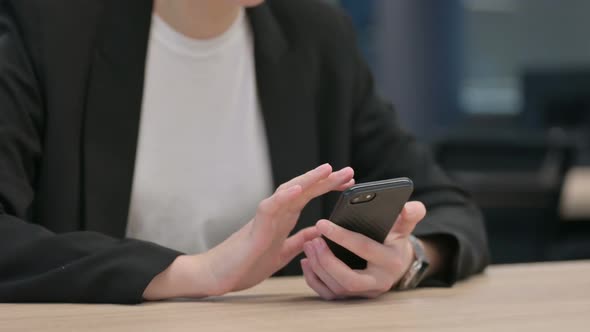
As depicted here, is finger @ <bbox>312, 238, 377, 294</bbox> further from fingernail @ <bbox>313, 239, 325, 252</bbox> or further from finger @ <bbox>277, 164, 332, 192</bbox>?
finger @ <bbox>277, 164, 332, 192</bbox>

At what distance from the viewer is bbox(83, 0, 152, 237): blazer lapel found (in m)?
1.57

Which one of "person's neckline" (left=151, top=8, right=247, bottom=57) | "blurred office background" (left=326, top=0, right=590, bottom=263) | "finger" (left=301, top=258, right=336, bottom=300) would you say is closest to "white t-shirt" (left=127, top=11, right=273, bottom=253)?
"person's neckline" (left=151, top=8, right=247, bottom=57)

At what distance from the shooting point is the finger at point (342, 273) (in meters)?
1.23

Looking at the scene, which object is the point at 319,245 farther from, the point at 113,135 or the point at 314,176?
the point at 113,135

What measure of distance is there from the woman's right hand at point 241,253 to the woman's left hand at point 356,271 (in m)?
0.05

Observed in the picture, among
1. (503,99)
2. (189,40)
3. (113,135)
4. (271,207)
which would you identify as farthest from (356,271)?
(503,99)

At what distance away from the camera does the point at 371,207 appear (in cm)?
118

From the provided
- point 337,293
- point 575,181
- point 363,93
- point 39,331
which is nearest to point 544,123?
point 575,181

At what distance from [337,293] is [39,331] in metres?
0.43

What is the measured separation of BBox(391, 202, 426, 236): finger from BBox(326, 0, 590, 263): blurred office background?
1396 millimetres

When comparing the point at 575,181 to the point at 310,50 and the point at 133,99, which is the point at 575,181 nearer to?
the point at 310,50

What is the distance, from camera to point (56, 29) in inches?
61.0

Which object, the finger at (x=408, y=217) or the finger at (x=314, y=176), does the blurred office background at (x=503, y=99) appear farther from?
the finger at (x=314, y=176)

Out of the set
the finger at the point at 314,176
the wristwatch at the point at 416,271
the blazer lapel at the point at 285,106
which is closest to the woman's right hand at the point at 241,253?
the finger at the point at 314,176
